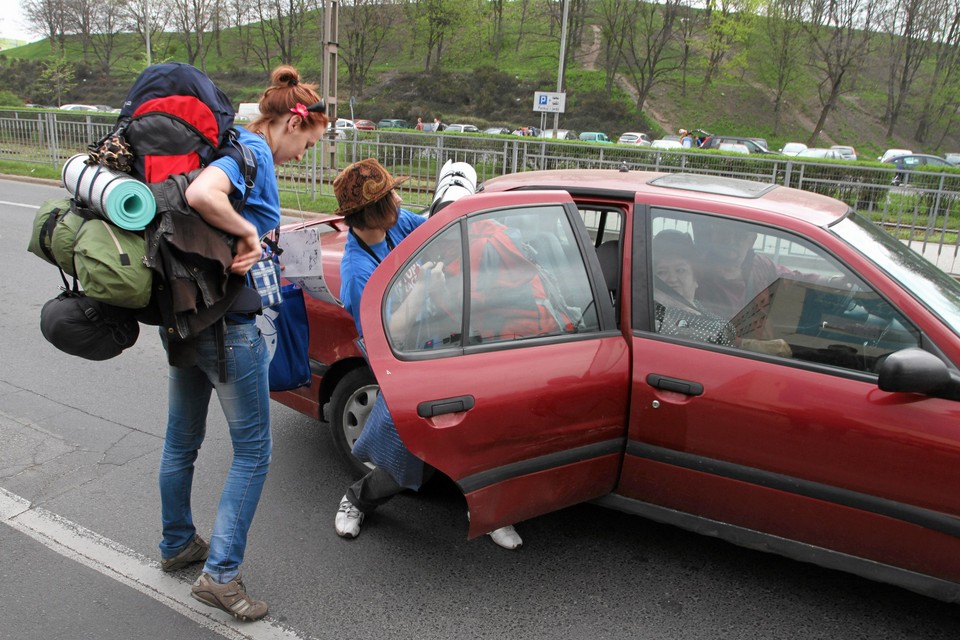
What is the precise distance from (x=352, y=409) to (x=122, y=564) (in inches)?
47.3

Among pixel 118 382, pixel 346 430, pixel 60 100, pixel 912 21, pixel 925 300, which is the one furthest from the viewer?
pixel 60 100

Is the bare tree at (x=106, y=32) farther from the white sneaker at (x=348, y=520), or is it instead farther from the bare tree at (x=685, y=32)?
the white sneaker at (x=348, y=520)

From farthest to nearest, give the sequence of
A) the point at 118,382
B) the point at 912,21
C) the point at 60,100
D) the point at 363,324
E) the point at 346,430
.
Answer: the point at 60,100 < the point at 912,21 < the point at 118,382 < the point at 346,430 < the point at 363,324

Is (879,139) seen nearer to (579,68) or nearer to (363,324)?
(579,68)

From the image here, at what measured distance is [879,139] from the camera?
5059 cm

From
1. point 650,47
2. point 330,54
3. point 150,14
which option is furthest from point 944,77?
point 150,14

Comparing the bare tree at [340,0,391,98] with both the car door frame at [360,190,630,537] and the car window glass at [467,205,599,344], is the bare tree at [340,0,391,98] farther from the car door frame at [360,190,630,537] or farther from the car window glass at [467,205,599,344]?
the car door frame at [360,190,630,537]

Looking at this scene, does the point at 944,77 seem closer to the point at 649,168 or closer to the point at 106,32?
the point at 649,168

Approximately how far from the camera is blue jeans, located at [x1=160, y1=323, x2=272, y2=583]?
246 centimetres

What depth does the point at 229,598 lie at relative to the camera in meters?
2.59

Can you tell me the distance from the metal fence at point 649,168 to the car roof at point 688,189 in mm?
3946

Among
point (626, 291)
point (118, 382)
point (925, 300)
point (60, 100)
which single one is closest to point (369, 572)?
point (626, 291)

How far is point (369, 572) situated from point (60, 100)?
66.9m

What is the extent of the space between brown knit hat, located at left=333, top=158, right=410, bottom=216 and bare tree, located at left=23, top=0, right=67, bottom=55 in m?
72.8
